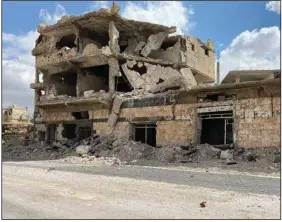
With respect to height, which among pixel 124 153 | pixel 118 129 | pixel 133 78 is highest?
pixel 133 78

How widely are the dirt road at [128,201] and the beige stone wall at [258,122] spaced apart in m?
8.27

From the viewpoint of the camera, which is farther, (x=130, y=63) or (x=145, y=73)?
(x=145, y=73)

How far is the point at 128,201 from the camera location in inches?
306

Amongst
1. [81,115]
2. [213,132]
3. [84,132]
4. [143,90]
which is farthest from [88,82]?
[213,132]

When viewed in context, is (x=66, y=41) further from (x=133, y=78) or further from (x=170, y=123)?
(x=170, y=123)

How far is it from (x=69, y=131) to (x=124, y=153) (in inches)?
345

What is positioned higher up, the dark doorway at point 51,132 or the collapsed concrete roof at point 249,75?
the collapsed concrete roof at point 249,75

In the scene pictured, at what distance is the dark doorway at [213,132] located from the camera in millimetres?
21281

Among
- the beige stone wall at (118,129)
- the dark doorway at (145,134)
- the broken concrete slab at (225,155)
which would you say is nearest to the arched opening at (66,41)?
the beige stone wall at (118,129)

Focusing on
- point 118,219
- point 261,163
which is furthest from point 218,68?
point 118,219

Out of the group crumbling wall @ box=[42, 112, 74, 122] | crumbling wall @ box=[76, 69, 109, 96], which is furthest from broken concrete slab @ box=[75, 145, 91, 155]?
crumbling wall @ box=[76, 69, 109, 96]

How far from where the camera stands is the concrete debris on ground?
17.4 meters

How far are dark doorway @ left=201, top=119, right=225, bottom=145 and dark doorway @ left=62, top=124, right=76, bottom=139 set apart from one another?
10462 millimetres

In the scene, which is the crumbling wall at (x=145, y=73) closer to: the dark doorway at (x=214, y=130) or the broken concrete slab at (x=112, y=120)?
the broken concrete slab at (x=112, y=120)
